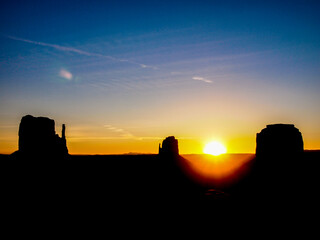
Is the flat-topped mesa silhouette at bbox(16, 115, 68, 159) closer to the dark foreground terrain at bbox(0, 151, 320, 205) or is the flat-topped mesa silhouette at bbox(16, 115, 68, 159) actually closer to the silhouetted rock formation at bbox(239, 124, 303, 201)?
the dark foreground terrain at bbox(0, 151, 320, 205)

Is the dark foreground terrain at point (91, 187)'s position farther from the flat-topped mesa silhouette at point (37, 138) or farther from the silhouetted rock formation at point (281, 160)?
the flat-topped mesa silhouette at point (37, 138)

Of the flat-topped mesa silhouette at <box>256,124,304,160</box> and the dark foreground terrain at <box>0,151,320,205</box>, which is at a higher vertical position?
the flat-topped mesa silhouette at <box>256,124,304,160</box>

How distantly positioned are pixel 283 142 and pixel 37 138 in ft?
125

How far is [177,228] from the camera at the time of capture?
19.8 m

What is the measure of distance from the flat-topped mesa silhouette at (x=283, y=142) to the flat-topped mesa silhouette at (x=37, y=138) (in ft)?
115

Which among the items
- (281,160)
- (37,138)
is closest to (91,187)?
(37,138)

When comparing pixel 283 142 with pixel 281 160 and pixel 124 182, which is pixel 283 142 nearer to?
pixel 281 160

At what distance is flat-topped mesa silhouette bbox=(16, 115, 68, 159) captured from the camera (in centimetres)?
4381

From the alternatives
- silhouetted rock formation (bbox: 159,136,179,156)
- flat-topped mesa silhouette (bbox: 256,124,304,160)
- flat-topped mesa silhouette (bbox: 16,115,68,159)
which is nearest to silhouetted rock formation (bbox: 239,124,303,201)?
flat-topped mesa silhouette (bbox: 256,124,304,160)

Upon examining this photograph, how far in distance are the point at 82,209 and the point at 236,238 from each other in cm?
2035

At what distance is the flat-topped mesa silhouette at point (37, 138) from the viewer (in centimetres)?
4381

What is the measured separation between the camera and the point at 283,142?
1387 inches

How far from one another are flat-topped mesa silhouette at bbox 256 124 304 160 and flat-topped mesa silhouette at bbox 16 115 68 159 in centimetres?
3494

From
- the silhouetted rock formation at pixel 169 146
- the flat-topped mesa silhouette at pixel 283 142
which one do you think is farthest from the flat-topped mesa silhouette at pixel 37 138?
the flat-topped mesa silhouette at pixel 283 142
